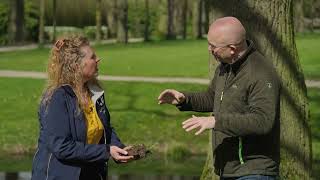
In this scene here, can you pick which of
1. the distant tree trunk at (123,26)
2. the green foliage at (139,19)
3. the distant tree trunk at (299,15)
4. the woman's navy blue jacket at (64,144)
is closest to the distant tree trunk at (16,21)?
the distant tree trunk at (123,26)

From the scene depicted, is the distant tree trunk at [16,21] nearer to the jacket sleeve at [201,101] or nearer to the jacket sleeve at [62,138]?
the jacket sleeve at [201,101]

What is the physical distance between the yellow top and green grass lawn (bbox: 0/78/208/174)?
23.3 feet

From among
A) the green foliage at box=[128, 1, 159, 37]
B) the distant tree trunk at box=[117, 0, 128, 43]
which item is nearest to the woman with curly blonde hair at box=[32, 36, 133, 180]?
the distant tree trunk at box=[117, 0, 128, 43]

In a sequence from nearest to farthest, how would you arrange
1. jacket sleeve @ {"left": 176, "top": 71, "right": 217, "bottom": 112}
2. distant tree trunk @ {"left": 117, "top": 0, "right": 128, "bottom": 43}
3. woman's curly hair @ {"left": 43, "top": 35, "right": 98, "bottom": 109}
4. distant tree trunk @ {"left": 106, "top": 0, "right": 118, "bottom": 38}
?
woman's curly hair @ {"left": 43, "top": 35, "right": 98, "bottom": 109}
jacket sleeve @ {"left": 176, "top": 71, "right": 217, "bottom": 112}
distant tree trunk @ {"left": 117, "top": 0, "right": 128, "bottom": 43}
distant tree trunk @ {"left": 106, "top": 0, "right": 118, "bottom": 38}

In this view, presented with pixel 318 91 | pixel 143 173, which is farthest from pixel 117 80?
pixel 143 173

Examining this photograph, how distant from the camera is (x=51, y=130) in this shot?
186 inches

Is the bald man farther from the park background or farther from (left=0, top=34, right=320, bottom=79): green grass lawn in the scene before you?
(left=0, top=34, right=320, bottom=79): green grass lawn

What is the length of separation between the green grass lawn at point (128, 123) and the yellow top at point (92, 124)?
280 inches

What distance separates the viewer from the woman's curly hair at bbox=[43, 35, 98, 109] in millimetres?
4812

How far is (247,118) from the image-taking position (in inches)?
180

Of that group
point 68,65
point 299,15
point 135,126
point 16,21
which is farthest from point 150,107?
point 299,15

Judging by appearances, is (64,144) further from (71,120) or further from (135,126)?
(135,126)

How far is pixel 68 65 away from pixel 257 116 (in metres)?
1.07

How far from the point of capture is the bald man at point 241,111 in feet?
15.1
